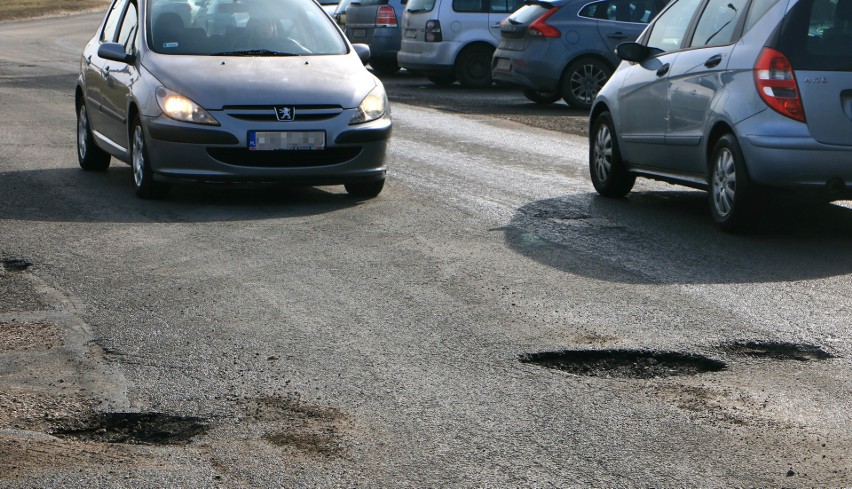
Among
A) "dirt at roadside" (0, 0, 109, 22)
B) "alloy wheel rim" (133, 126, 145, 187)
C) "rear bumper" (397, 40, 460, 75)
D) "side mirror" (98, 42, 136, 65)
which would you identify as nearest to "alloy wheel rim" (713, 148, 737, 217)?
"alloy wheel rim" (133, 126, 145, 187)

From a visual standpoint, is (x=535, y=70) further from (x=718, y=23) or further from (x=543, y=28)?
(x=718, y=23)

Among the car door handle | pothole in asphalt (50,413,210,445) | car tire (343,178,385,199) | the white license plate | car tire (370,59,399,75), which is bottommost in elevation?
car tire (370,59,399,75)

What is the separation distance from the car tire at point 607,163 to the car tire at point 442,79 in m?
12.7

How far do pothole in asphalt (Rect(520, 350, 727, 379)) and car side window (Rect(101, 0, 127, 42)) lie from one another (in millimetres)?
7066

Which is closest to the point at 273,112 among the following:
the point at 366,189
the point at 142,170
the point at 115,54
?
the point at 366,189

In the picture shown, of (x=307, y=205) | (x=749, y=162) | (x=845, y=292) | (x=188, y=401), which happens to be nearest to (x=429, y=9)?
(x=307, y=205)

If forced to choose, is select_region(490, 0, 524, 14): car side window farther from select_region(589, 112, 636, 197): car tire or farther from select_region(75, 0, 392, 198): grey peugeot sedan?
select_region(589, 112, 636, 197): car tire

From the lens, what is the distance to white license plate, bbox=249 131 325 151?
9.63 metres

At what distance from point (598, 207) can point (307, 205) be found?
6.84 feet

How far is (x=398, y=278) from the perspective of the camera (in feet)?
23.6

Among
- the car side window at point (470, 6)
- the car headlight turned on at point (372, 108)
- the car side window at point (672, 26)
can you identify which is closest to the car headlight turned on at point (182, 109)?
the car headlight turned on at point (372, 108)

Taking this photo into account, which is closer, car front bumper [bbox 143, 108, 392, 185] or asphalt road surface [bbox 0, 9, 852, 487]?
asphalt road surface [bbox 0, 9, 852, 487]

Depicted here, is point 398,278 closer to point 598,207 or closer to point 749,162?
point 749,162

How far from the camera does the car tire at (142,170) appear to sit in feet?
32.6
